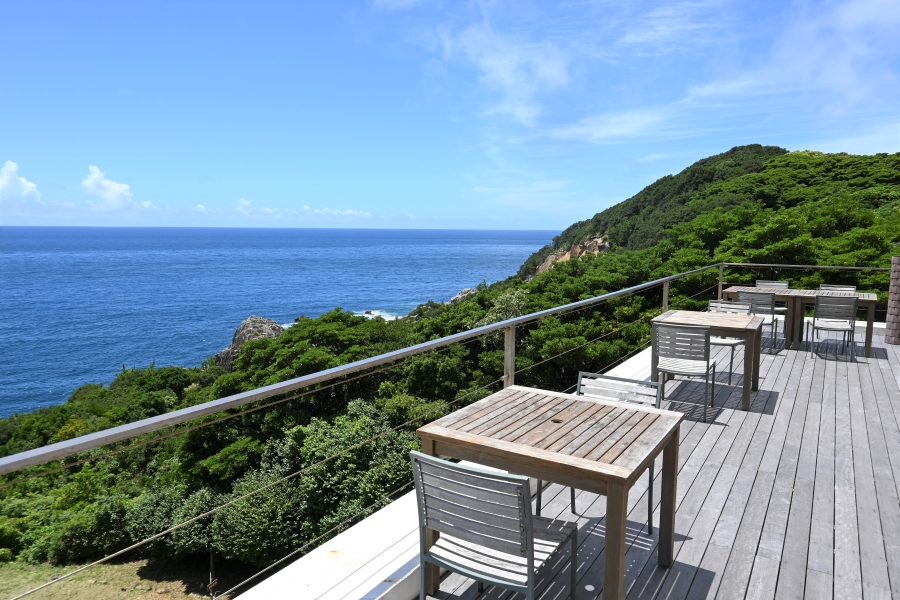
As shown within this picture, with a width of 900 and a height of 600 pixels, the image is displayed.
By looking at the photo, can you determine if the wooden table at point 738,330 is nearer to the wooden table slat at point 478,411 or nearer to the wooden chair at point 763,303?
the wooden chair at point 763,303

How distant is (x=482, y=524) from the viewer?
1.76m

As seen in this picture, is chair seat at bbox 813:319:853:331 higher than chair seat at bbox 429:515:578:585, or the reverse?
chair seat at bbox 429:515:578:585

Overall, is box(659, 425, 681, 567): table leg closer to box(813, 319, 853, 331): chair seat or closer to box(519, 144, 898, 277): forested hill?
box(813, 319, 853, 331): chair seat

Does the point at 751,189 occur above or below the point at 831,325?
above

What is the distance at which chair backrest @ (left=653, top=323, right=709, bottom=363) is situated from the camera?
4637mm

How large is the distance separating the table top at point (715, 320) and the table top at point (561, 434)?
8.91 feet

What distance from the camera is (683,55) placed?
15492mm

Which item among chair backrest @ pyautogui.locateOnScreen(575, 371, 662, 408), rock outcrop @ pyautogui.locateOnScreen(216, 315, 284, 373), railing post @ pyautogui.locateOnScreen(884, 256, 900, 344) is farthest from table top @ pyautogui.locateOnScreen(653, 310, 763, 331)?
rock outcrop @ pyautogui.locateOnScreen(216, 315, 284, 373)

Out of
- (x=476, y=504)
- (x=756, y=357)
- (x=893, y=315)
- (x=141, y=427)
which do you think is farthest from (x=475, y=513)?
(x=893, y=315)

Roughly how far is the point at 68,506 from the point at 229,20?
2813 centimetres

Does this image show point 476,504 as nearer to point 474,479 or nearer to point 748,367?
point 474,479

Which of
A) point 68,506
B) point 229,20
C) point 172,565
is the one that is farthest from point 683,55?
point 229,20

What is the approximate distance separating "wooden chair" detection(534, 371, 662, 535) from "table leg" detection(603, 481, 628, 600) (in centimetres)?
84

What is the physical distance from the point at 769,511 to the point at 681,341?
1952 mm
